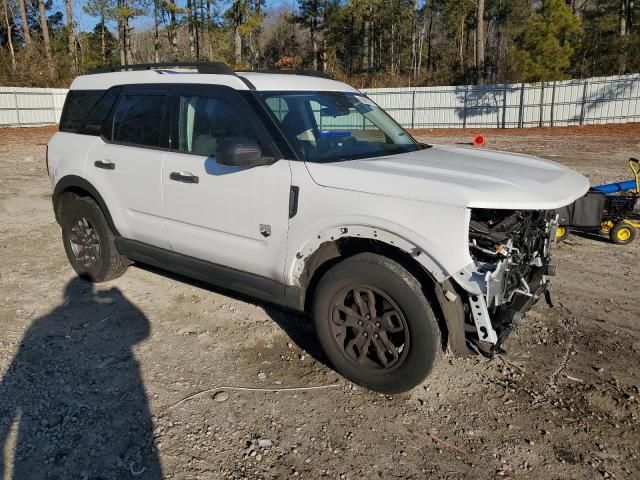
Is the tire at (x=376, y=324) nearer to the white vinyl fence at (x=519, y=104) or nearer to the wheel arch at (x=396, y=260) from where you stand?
the wheel arch at (x=396, y=260)

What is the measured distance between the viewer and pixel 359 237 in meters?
3.33

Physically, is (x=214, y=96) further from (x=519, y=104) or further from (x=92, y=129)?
(x=519, y=104)

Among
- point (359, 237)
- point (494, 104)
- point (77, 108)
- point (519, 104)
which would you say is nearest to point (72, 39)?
point (494, 104)

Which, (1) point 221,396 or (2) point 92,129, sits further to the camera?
(2) point 92,129

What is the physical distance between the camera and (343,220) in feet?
10.9

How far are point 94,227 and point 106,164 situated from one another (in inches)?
28.0

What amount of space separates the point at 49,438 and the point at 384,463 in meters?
1.90

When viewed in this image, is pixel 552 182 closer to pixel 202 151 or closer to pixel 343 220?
pixel 343 220

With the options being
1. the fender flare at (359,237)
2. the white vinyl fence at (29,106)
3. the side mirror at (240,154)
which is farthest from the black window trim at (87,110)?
the white vinyl fence at (29,106)

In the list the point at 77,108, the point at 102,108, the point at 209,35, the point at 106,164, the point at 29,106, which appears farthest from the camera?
the point at 209,35

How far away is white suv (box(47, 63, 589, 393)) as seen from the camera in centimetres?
311

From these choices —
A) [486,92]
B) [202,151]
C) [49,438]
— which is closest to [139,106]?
[202,151]

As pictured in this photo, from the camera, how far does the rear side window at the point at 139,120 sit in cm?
444

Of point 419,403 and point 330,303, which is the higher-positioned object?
point 330,303
